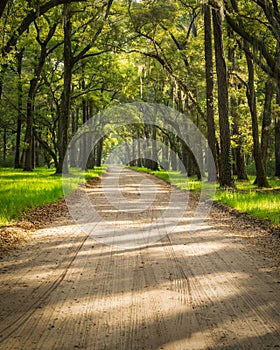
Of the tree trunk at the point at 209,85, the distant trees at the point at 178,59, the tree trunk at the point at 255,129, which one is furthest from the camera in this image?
the tree trunk at the point at 209,85

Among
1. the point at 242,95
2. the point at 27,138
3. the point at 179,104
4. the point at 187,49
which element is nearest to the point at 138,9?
the point at 187,49

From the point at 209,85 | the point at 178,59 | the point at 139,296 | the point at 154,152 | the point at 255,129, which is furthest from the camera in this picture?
the point at 154,152

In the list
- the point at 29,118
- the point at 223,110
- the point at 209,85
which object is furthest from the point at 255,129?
the point at 29,118

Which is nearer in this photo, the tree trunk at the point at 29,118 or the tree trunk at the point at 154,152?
the tree trunk at the point at 29,118

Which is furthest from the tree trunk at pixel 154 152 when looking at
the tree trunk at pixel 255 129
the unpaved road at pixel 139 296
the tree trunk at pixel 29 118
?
the unpaved road at pixel 139 296

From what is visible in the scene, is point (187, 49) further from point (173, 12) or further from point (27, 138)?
point (27, 138)

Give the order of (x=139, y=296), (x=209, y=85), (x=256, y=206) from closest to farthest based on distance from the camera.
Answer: (x=139, y=296), (x=256, y=206), (x=209, y=85)

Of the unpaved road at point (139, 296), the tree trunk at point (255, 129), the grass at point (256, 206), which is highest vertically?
the tree trunk at point (255, 129)

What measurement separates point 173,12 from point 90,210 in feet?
48.7

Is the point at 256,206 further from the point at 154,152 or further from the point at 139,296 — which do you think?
the point at 154,152

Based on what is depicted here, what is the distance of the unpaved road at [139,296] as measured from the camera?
346cm

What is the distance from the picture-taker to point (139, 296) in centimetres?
448

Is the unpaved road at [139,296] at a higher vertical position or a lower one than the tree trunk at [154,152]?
lower

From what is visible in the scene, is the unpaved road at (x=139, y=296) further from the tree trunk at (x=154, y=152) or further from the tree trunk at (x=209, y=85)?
the tree trunk at (x=154, y=152)
